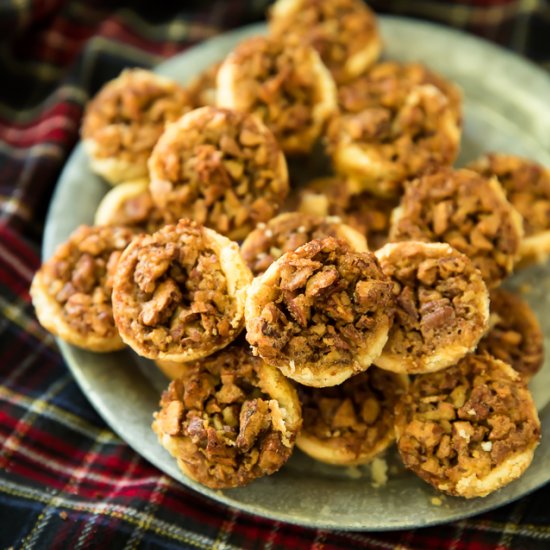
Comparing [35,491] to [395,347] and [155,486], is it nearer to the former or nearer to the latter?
[155,486]

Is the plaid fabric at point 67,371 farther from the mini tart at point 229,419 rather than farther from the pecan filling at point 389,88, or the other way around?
the pecan filling at point 389,88

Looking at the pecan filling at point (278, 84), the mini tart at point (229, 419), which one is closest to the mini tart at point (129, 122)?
the pecan filling at point (278, 84)

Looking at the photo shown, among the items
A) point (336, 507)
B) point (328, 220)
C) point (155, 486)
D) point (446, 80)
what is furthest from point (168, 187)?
point (446, 80)

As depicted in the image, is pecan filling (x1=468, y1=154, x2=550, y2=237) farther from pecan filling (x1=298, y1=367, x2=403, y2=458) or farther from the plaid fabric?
the plaid fabric

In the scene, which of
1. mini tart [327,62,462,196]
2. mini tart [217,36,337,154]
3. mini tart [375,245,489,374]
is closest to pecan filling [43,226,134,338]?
mini tart [217,36,337,154]

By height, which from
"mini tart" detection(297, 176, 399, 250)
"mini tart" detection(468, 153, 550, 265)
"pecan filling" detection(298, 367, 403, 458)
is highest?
"mini tart" detection(297, 176, 399, 250)

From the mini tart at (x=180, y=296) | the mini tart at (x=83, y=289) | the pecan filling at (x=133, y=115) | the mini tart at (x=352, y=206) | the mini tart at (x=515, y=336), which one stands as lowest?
the mini tart at (x=515, y=336)

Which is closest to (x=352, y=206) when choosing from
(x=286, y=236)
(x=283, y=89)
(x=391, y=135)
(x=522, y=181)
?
(x=391, y=135)
